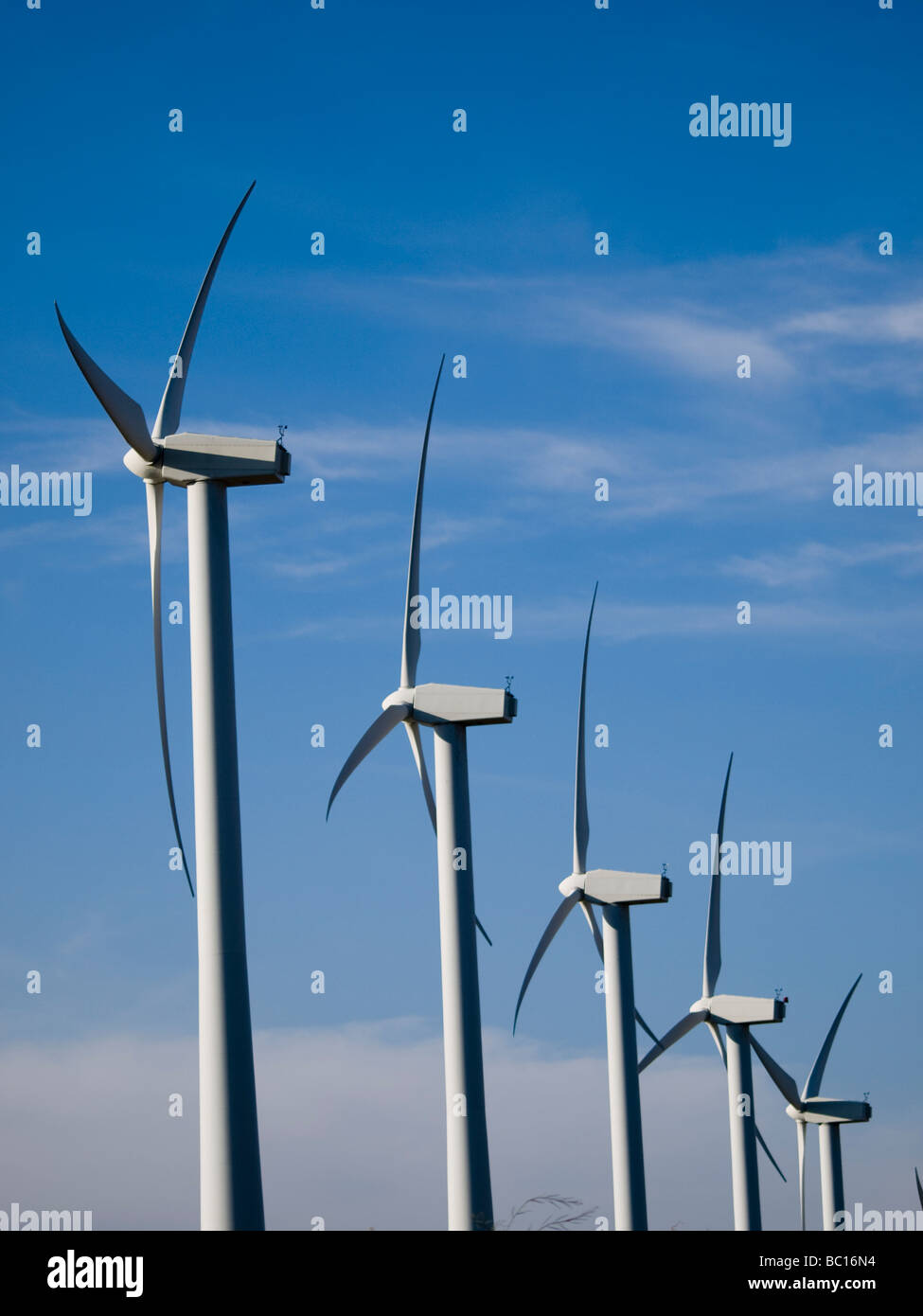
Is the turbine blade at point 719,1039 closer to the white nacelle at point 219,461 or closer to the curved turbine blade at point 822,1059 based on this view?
the curved turbine blade at point 822,1059

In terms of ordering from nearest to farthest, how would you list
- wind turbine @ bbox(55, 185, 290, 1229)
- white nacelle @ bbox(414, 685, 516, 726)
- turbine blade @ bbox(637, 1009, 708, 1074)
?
wind turbine @ bbox(55, 185, 290, 1229)
white nacelle @ bbox(414, 685, 516, 726)
turbine blade @ bbox(637, 1009, 708, 1074)

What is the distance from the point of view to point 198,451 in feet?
101

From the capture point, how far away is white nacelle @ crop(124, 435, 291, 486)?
99.5ft

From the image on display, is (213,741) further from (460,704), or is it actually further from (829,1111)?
(829,1111)

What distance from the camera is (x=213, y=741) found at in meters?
28.7

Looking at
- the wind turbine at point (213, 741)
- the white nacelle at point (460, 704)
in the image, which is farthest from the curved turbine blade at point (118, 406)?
the white nacelle at point (460, 704)

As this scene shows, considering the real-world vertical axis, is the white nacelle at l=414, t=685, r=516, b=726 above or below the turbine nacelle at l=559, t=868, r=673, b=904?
above

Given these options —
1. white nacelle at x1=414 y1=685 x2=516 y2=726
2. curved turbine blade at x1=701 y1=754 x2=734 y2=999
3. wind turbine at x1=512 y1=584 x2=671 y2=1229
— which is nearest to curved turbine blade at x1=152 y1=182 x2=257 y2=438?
white nacelle at x1=414 y1=685 x2=516 y2=726

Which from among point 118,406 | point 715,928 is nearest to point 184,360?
point 118,406

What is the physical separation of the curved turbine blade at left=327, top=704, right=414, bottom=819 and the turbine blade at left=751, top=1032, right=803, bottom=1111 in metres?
31.6

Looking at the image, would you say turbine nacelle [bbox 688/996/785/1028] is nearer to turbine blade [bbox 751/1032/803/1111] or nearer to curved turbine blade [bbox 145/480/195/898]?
turbine blade [bbox 751/1032/803/1111]

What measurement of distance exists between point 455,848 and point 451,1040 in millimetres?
4503
